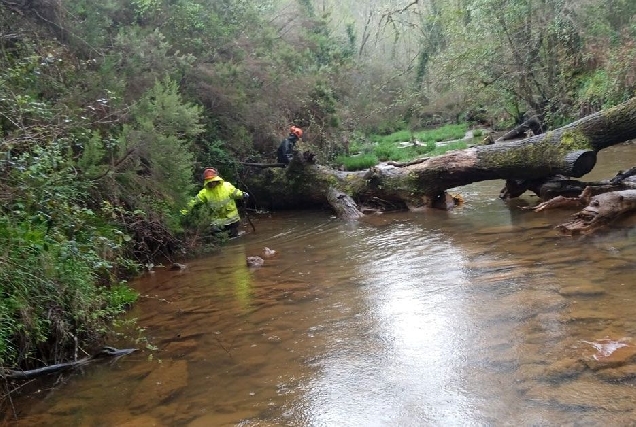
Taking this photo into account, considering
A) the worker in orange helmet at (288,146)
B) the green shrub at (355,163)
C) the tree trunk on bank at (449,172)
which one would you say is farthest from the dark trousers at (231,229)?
the green shrub at (355,163)

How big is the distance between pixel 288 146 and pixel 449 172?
449cm

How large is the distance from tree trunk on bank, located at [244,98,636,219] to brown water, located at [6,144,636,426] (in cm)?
240

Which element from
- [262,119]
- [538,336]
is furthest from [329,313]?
[262,119]

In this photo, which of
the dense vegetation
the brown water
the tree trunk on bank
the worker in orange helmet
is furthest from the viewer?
the worker in orange helmet

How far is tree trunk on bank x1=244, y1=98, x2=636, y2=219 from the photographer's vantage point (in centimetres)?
1041

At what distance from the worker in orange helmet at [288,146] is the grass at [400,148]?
3881mm

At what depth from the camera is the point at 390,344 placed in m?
5.07

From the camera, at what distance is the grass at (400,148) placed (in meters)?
Result: 18.9

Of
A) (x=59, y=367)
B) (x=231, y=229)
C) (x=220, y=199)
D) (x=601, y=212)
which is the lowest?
(x=601, y=212)

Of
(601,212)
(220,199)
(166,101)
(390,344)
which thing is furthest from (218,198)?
(390,344)

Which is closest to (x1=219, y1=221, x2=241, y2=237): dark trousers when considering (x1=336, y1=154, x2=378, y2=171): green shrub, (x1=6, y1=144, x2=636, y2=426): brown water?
(x1=6, y1=144, x2=636, y2=426): brown water

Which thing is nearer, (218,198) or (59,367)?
(59,367)

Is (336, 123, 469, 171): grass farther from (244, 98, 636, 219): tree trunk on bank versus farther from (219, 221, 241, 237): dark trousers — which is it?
(219, 221, 241, 237): dark trousers

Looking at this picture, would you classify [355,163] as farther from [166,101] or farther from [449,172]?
[166,101]
